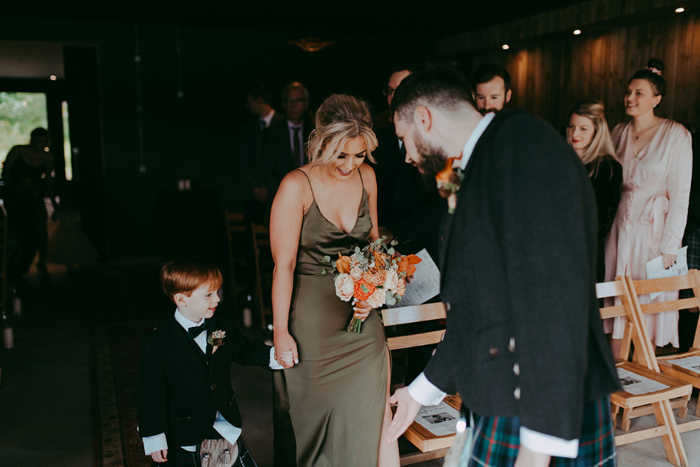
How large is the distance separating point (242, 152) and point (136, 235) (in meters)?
3.19

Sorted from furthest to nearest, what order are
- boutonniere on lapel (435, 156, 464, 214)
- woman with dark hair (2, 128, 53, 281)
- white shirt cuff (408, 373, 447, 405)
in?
woman with dark hair (2, 128, 53, 281) → white shirt cuff (408, 373, 447, 405) → boutonniere on lapel (435, 156, 464, 214)

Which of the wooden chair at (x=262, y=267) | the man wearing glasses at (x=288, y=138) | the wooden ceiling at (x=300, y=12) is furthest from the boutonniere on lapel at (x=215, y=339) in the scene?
the wooden ceiling at (x=300, y=12)

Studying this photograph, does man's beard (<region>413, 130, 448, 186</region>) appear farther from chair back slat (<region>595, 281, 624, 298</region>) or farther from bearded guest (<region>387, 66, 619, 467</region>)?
chair back slat (<region>595, 281, 624, 298</region>)

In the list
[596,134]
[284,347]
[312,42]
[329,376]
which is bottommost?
[329,376]

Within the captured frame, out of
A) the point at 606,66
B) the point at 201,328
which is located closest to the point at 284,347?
the point at 201,328

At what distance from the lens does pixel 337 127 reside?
2.21 metres

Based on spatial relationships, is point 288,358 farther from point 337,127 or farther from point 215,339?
point 337,127

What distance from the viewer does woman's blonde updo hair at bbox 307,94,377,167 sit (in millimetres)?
2219

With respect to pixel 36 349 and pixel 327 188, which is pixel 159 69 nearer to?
pixel 36 349

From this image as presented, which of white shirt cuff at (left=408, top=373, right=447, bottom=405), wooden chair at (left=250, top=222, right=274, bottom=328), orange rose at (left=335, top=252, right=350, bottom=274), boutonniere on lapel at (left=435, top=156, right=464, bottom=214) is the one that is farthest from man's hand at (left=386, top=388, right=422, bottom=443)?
wooden chair at (left=250, top=222, right=274, bottom=328)

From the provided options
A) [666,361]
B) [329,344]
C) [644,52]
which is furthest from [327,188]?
[644,52]

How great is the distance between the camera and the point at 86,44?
7984 mm

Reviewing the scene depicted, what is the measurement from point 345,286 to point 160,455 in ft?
3.08

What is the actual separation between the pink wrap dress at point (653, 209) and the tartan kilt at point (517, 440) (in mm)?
2711
